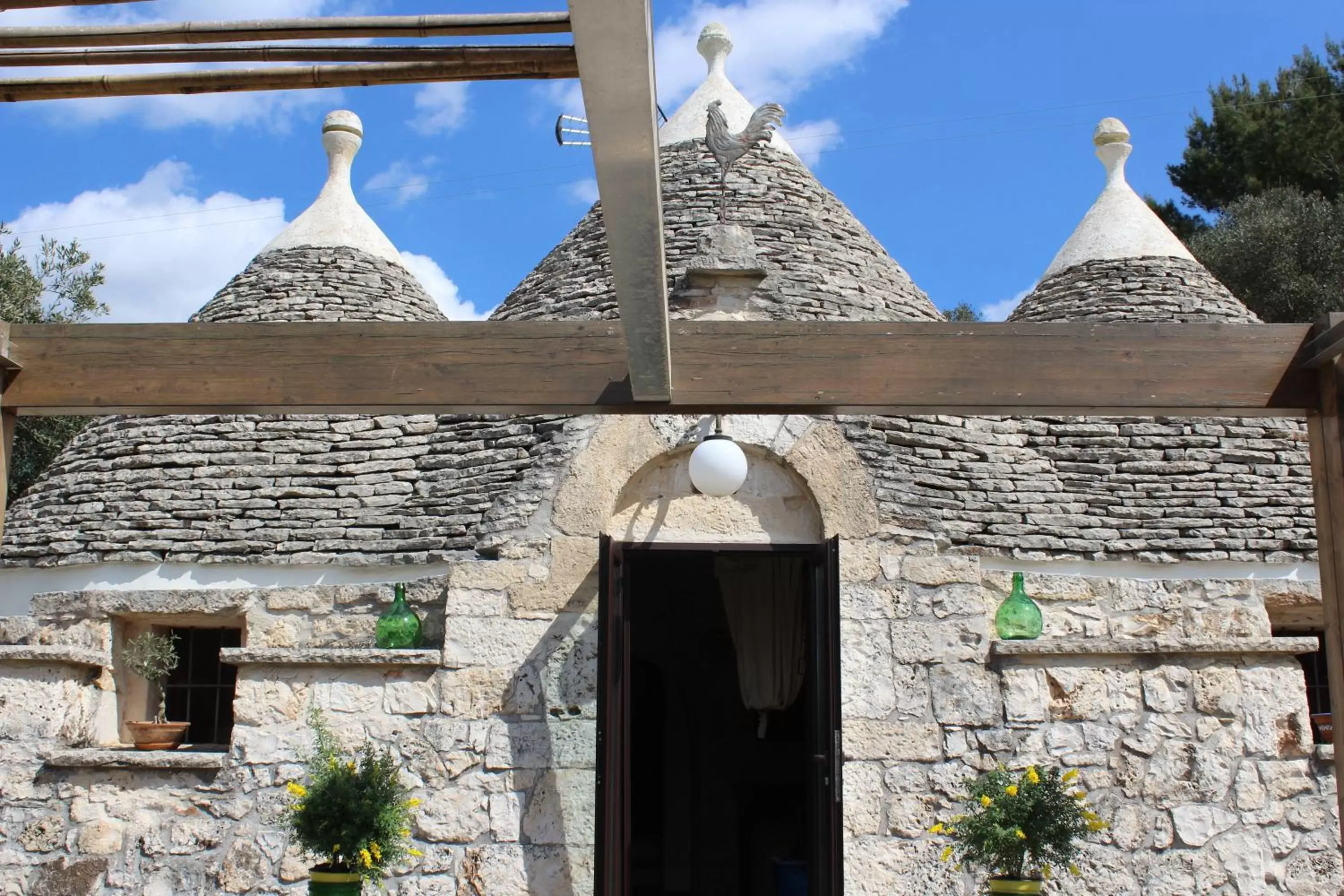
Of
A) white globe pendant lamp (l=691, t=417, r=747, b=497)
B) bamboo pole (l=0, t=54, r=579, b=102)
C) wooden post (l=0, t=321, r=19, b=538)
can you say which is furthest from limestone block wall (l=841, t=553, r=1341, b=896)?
bamboo pole (l=0, t=54, r=579, b=102)

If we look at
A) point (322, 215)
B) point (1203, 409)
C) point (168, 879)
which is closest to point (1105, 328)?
point (1203, 409)

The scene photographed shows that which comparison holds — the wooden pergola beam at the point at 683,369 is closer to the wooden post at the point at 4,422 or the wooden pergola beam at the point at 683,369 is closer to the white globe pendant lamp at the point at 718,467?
the wooden post at the point at 4,422

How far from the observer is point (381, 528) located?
7.06 meters

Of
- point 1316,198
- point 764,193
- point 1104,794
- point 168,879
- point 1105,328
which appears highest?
point 1316,198

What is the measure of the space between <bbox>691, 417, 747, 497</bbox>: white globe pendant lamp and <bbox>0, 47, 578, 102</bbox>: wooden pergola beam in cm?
280

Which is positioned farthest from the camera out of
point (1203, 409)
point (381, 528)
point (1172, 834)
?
point (381, 528)

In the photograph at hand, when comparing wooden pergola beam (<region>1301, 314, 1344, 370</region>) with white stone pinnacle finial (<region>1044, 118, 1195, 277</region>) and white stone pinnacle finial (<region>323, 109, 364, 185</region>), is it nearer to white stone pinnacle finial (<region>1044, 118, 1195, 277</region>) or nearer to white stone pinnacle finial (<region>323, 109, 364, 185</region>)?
white stone pinnacle finial (<region>1044, 118, 1195, 277</region>)

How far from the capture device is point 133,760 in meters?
6.22

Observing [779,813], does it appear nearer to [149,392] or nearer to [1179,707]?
[1179,707]

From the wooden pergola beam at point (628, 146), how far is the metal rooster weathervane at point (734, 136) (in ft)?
13.2

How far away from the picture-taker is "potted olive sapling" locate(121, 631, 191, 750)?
6.55 meters

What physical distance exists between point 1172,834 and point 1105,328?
8.93 ft

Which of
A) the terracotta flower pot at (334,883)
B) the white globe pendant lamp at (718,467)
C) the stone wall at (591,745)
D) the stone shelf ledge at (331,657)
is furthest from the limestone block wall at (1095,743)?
the terracotta flower pot at (334,883)

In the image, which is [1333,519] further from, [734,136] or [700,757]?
[700,757]
